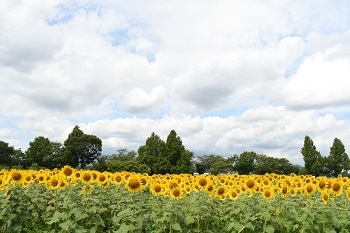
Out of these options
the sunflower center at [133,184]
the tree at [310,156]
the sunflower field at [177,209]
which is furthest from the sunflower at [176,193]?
the tree at [310,156]

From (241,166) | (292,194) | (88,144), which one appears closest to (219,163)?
(241,166)

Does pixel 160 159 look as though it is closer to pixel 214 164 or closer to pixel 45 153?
pixel 214 164

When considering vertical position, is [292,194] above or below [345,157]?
below

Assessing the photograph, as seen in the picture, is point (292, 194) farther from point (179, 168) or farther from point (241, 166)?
point (241, 166)

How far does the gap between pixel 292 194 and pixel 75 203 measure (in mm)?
5253

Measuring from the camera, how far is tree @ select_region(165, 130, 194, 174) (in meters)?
51.1

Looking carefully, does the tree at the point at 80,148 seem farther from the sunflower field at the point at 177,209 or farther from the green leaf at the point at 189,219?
the green leaf at the point at 189,219

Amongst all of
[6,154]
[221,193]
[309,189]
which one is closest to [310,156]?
[6,154]

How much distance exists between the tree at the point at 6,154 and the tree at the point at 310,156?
4808 cm

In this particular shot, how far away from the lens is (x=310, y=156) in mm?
58375

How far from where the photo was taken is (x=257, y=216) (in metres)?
8.47

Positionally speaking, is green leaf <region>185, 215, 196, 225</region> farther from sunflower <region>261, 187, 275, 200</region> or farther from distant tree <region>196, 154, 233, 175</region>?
distant tree <region>196, 154, 233, 175</region>

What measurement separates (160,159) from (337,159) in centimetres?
2622

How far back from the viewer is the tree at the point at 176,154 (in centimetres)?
5112
